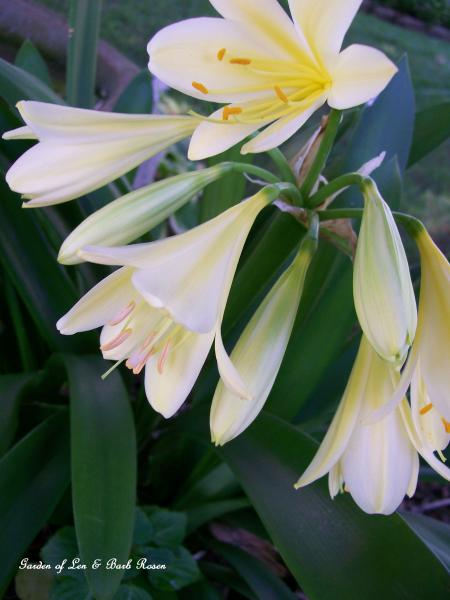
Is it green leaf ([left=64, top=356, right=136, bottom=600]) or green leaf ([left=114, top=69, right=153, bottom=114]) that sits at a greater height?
green leaf ([left=114, top=69, right=153, bottom=114])

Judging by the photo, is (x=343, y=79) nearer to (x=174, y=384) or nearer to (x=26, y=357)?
(x=174, y=384)

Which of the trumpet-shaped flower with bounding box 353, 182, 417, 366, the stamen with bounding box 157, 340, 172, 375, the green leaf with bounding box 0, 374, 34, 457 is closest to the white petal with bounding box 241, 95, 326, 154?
the trumpet-shaped flower with bounding box 353, 182, 417, 366

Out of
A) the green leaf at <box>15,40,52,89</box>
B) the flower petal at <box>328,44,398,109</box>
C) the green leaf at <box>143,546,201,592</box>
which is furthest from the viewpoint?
the green leaf at <box>15,40,52,89</box>

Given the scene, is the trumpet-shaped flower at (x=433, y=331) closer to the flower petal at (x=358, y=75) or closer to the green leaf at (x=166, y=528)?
the flower petal at (x=358, y=75)

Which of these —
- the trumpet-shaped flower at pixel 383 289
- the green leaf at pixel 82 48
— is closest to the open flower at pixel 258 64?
the trumpet-shaped flower at pixel 383 289

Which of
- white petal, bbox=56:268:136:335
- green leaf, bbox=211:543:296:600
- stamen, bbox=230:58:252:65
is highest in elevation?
stamen, bbox=230:58:252:65

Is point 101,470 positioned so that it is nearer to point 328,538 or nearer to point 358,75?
point 328,538

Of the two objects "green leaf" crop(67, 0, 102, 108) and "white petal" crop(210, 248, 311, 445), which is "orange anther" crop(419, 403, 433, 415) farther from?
"green leaf" crop(67, 0, 102, 108)

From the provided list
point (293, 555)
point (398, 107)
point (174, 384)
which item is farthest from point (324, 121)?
point (293, 555)
